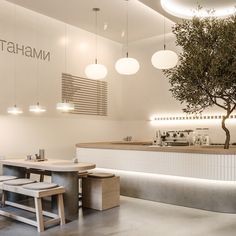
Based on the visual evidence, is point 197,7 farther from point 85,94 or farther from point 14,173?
point 14,173

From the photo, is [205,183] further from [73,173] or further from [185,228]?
[73,173]

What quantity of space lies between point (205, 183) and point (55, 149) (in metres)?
3.70

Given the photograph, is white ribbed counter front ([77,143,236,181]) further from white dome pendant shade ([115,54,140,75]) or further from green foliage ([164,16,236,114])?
white dome pendant shade ([115,54,140,75])

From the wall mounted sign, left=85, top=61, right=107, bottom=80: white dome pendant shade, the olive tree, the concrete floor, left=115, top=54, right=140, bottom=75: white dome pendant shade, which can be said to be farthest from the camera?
the wall mounted sign

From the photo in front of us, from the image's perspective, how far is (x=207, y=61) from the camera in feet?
15.5

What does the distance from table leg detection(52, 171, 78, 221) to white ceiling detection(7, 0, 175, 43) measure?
11.3ft

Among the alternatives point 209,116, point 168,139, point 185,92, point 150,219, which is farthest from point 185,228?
point 209,116

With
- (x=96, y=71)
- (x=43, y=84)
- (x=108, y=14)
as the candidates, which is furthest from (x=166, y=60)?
(x=43, y=84)

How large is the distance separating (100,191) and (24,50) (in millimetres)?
3598

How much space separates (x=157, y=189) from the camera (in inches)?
220

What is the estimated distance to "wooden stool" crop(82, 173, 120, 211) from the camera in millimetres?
A: 5113

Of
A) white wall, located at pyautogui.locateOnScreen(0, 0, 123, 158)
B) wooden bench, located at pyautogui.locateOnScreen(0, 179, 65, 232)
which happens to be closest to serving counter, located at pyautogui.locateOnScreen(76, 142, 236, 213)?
white wall, located at pyautogui.locateOnScreen(0, 0, 123, 158)

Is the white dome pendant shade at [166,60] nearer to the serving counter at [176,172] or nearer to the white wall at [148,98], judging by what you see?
the serving counter at [176,172]

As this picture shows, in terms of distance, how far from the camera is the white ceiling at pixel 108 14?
6352 mm
